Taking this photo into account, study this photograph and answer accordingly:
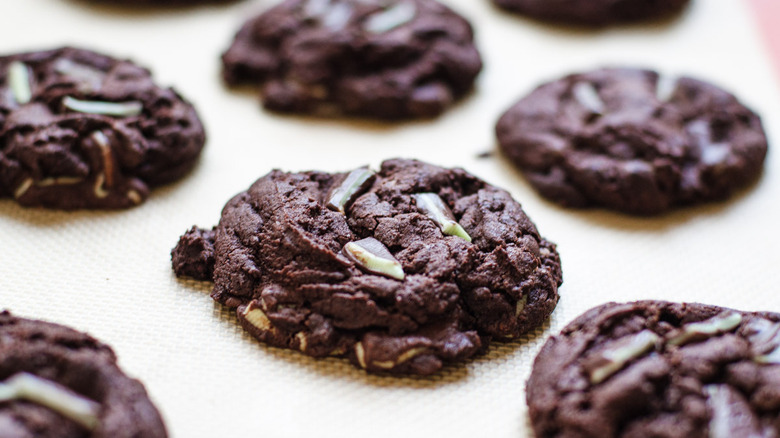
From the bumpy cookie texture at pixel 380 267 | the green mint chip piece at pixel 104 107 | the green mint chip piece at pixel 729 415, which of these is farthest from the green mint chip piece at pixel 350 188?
the green mint chip piece at pixel 729 415

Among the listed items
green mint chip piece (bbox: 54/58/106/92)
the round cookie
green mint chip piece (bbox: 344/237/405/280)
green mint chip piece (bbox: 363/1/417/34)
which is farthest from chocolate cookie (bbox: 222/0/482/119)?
the round cookie

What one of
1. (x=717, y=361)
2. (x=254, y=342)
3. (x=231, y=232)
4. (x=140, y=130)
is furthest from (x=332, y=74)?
(x=717, y=361)

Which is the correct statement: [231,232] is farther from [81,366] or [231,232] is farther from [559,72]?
[559,72]

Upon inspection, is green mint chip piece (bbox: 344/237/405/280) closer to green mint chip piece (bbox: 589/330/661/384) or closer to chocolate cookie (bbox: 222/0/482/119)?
green mint chip piece (bbox: 589/330/661/384)

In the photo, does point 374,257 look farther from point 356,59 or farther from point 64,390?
point 356,59

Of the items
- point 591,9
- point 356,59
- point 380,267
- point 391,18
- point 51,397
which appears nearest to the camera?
point 51,397

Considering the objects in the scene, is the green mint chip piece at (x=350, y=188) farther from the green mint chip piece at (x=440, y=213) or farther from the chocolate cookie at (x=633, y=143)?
the chocolate cookie at (x=633, y=143)

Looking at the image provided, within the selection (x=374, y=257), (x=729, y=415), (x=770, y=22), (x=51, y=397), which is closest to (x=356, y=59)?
(x=374, y=257)

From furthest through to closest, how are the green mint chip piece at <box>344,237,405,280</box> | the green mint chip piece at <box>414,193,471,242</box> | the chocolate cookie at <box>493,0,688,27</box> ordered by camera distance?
the chocolate cookie at <box>493,0,688,27</box>, the green mint chip piece at <box>414,193,471,242</box>, the green mint chip piece at <box>344,237,405,280</box>
